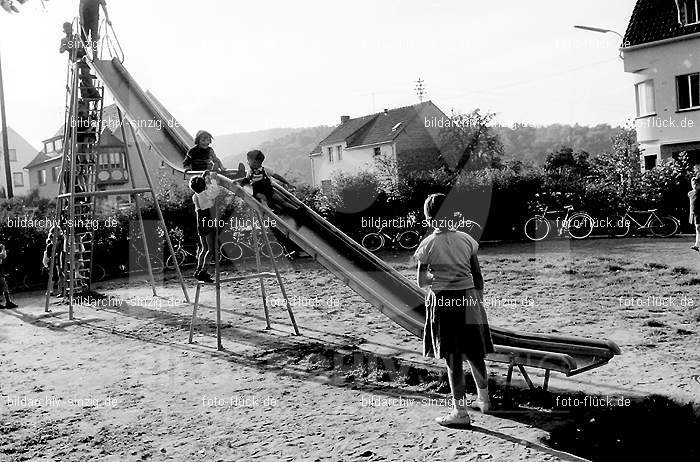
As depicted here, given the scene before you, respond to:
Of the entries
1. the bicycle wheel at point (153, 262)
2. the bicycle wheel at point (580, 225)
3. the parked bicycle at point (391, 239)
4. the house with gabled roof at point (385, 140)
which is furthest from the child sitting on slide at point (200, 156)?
the house with gabled roof at point (385, 140)

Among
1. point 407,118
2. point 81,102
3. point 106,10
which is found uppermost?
point 407,118

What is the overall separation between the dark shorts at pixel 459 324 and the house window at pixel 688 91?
86.3 ft

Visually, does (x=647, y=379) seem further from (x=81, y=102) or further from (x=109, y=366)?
(x=81, y=102)

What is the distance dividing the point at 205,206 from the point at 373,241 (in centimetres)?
1328

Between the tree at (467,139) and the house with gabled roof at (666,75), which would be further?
the tree at (467,139)

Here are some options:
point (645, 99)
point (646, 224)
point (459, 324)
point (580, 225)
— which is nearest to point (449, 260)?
point (459, 324)

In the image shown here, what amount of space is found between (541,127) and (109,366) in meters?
106

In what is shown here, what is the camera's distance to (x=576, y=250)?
19.3 m

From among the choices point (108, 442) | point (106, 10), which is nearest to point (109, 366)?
point (108, 442)

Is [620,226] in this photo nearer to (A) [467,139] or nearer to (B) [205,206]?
(B) [205,206]

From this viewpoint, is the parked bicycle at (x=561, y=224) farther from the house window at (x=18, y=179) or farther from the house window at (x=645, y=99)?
the house window at (x=18, y=179)

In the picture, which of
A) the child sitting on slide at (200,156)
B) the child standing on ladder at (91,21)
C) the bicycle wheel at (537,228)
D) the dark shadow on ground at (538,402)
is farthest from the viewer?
the bicycle wheel at (537,228)

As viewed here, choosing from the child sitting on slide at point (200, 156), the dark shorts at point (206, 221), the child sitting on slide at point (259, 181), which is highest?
the child sitting on slide at point (200, 156)

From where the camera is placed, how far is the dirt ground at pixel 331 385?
18.7ft
